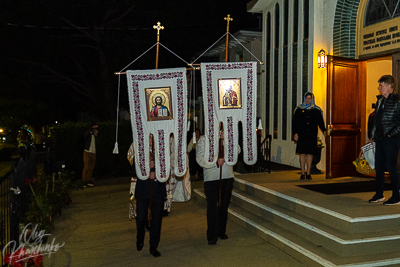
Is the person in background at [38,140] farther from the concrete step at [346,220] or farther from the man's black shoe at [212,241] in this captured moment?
the concrete step at [346,220]

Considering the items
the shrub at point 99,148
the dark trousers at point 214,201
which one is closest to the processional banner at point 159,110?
the dark trousers at point 214,201

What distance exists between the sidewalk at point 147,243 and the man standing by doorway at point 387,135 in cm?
193

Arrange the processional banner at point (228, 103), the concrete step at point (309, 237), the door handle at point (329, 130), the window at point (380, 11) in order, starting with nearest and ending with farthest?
the concrete step at point (309, 237), the processional banner at point (228, 103), the window at point (380, 11), the door handle at point (329, 130)

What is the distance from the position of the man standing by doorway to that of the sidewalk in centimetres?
193

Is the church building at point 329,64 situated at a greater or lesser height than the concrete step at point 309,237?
greater

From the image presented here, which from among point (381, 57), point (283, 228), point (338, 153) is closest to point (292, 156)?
point (338, 153)

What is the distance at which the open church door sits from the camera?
8.69 m

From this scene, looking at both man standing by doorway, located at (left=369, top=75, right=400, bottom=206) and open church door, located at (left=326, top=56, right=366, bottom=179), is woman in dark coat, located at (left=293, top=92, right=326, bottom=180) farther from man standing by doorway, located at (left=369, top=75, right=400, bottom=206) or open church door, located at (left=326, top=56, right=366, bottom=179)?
man standing by doorway, located at (left=369, top=75, right=400, bottom=206)

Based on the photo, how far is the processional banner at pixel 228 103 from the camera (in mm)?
6352

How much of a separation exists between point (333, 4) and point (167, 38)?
14.4m

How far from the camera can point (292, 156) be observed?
39.7 ft

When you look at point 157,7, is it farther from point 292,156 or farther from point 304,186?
point 304,186

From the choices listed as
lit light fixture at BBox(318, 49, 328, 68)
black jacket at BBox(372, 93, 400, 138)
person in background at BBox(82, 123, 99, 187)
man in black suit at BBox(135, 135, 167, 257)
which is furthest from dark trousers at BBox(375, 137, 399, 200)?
person in background at BBox(82, 123, 99, 187)

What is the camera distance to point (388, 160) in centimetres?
619
